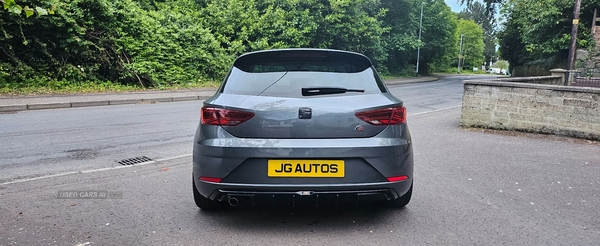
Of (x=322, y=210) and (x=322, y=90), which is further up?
(x=322, y=90)

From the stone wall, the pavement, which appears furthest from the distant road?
the stone wall

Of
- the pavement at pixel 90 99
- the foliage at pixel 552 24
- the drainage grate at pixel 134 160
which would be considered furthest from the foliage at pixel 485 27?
the drainage grate at pixel 134 160

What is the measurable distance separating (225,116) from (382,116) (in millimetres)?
1236

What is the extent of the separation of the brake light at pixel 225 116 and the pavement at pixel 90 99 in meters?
10.7

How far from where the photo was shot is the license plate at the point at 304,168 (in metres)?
3.22

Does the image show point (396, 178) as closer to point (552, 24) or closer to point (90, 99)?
point (90, 99)

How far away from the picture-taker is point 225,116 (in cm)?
331

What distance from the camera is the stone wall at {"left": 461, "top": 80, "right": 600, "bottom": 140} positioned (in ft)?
27.1

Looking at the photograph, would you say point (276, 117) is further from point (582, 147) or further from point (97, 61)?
point (97, 61)

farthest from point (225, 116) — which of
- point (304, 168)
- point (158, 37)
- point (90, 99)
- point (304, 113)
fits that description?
point (158, 37)

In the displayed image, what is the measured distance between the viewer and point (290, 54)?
3832mm

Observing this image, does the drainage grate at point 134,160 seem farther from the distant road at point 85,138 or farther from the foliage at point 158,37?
the foliage at point 158,37

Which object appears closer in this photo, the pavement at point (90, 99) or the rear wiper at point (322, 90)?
the rear wiper at point (322, 90)

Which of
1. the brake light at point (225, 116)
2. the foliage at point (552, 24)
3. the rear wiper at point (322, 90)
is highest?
the foliage at point (552, 24)
